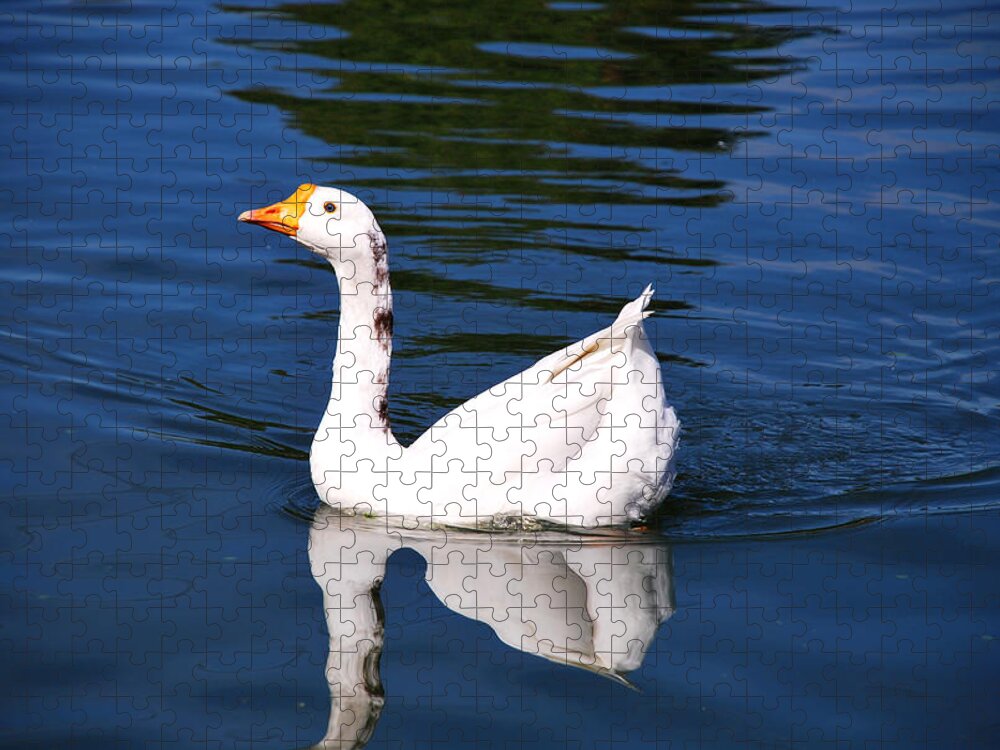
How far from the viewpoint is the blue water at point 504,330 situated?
6.47 metres

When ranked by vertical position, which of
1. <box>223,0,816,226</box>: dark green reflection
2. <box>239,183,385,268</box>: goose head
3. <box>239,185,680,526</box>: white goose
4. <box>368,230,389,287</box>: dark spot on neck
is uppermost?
<box>223,0,816,226</box>: dark green reflection

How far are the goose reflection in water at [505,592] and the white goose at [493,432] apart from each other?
0.48ft

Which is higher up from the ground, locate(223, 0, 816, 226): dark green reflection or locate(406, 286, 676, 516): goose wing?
locate(223, 0, 816, 226): dark green reflection

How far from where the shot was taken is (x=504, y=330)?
35.2 ft

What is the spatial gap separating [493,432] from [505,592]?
900mm

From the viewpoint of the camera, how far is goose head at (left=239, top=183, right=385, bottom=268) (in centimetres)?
770

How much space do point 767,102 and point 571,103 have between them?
6.36 feet

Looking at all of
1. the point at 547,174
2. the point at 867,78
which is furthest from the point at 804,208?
the point at 867,78

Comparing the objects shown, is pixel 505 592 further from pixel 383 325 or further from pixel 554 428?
pixel 383 325

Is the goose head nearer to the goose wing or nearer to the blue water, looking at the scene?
the goose wing

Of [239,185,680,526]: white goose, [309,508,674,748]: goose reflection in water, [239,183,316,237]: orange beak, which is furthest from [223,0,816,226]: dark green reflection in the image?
[309,508,674,748]: goose reflection in water

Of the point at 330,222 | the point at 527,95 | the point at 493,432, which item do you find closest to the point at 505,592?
the point at 493,432

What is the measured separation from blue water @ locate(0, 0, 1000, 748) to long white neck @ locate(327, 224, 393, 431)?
24.4 inches

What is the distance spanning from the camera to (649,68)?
1595 cm
